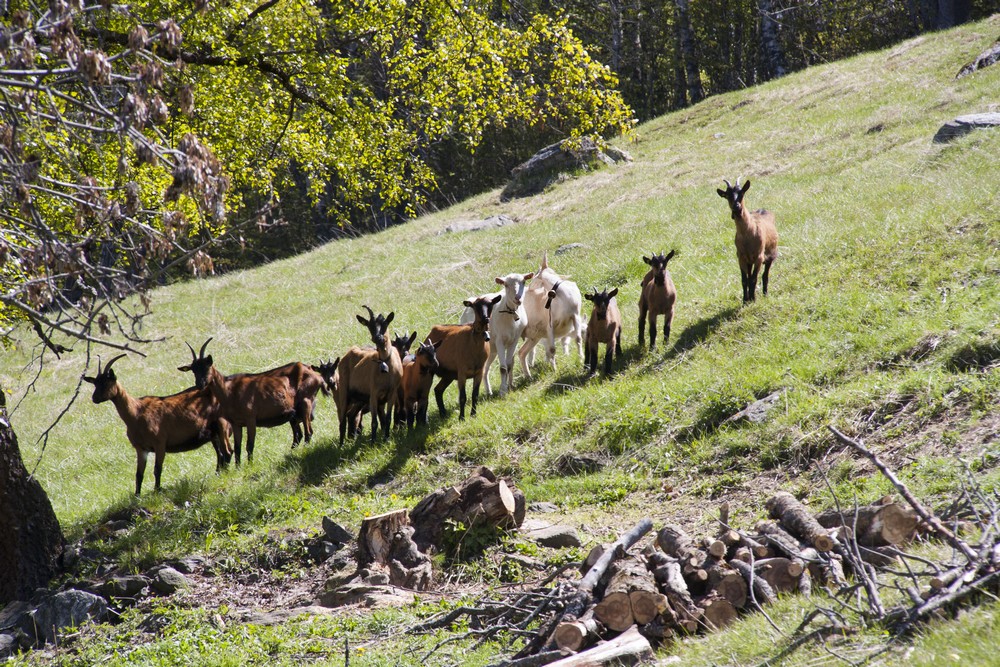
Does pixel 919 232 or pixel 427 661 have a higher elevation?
pixel 919 232

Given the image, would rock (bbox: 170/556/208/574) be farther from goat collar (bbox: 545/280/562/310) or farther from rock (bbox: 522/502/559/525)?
goat collar (bbox: 545/280/562/310)

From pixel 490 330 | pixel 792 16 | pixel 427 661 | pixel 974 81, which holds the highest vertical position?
pixel 792 16

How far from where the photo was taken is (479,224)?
2600cm

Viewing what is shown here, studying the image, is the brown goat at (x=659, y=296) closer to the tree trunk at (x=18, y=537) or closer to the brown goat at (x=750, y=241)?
the brown goat at (x=750, y=241)

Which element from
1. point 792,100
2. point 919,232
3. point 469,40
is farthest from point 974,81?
point 469,40

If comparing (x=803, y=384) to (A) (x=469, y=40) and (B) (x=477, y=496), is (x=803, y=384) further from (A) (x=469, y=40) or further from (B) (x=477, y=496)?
(A) (x=469, y=40)

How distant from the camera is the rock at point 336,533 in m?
8.80

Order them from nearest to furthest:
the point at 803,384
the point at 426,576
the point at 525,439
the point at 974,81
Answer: the point at 426,576
the point at 803,384
the point at 525,439
the point at 974,81

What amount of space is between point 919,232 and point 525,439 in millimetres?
6255

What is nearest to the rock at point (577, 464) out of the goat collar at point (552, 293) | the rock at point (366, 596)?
the goat collar at point (552, 293)

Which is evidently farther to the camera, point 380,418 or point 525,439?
point 380,418

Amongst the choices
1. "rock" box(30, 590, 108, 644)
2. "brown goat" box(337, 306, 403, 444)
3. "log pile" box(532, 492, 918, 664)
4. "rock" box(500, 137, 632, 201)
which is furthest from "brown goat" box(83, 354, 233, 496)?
"rock" box(500, 137, 632, 201)

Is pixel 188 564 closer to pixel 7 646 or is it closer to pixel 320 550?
pixel 320 550

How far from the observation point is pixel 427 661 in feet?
20.5
